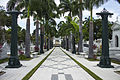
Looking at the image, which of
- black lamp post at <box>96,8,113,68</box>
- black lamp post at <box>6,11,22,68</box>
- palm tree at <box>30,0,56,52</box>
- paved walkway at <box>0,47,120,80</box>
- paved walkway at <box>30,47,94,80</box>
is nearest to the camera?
paved walkway at <box>0,47,120,80</box>

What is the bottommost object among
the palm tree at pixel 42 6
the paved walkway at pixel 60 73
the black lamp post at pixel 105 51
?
the paved walkway at pixel 60 73

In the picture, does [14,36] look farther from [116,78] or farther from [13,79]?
[116,78]

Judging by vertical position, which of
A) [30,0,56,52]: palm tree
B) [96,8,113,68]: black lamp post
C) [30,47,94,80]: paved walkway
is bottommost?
[30,47,94,80]: paved walkway

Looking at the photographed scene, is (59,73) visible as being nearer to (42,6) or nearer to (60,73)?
(60,73)

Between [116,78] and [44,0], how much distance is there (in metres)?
17.7

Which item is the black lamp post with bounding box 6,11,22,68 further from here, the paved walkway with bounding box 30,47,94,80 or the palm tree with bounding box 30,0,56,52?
the palm tree with bounding box 30,0,56,52

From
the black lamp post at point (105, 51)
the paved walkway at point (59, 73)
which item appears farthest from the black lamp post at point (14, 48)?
the black lamp post at point (105, 51)

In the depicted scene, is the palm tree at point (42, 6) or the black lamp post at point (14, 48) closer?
the black lamp post at point (14, 48)

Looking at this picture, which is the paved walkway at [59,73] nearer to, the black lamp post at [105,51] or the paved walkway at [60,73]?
the paved walkway at [60,73]

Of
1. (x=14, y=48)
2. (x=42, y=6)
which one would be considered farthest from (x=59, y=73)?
(x=42, y=6)

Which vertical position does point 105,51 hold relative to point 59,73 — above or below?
above

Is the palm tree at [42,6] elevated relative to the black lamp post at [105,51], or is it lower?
elevated

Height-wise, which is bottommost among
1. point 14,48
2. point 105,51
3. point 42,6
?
point 105,51

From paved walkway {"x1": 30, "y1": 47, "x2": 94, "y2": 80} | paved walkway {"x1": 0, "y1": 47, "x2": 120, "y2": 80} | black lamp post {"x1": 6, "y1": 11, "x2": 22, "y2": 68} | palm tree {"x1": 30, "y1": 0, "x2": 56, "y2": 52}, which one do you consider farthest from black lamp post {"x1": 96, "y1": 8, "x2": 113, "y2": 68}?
palm tree {"x1": 30, "y1": 0, "x2": 56, "y2": 52}
